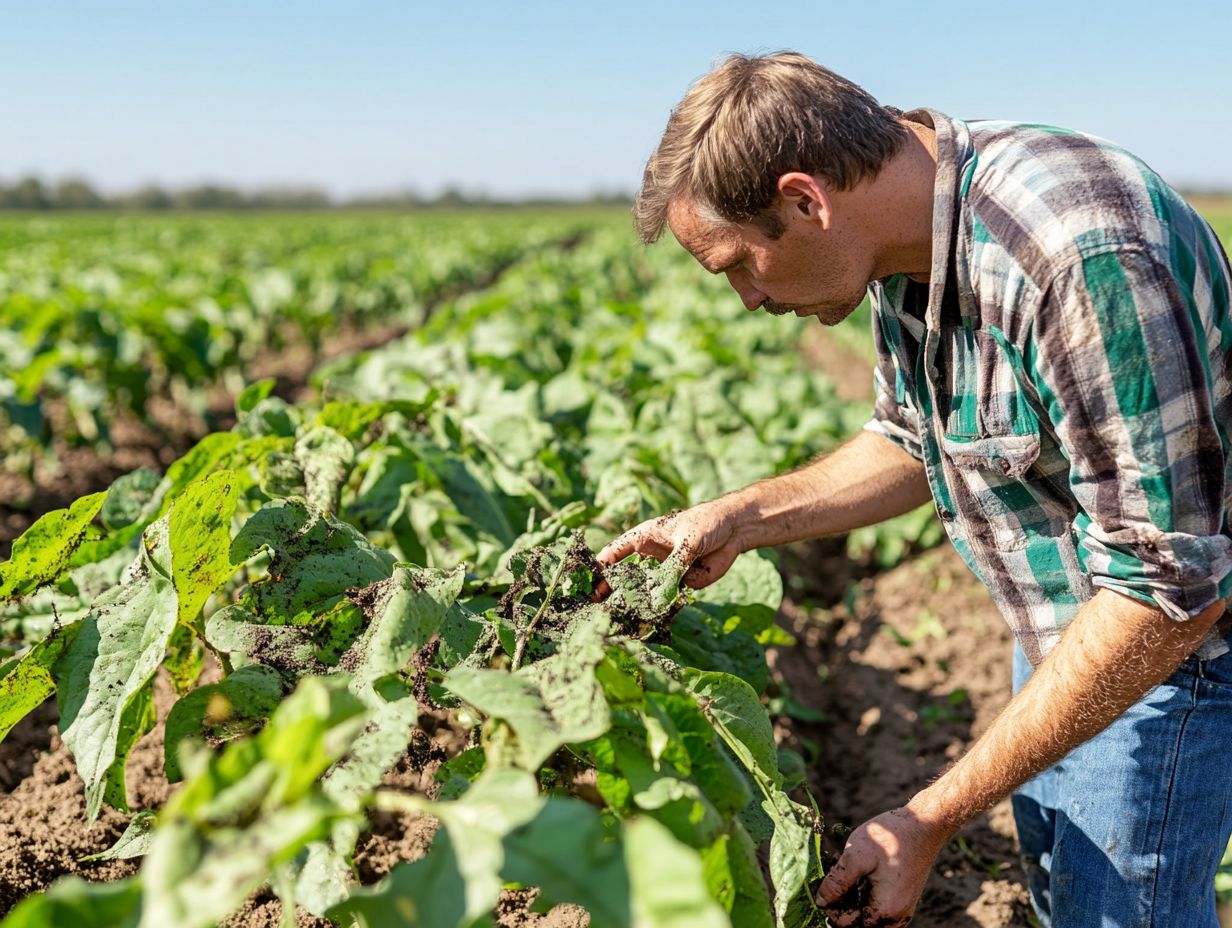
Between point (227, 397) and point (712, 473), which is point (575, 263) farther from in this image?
point (712, 473)

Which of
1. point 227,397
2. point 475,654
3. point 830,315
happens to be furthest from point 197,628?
point 227,397

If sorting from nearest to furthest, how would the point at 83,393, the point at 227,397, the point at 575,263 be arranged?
the point at 83,393, the point at 227,397, the point at 575,263

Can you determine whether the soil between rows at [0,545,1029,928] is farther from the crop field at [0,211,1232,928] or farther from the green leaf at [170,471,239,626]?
the green leaf at [170,471,239,626]

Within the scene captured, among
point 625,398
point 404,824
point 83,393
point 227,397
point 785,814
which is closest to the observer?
point 785,814

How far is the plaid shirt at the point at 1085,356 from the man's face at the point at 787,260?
0.16m

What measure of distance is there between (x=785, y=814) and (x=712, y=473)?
7.39 feet

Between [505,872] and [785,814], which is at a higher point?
[505,872]

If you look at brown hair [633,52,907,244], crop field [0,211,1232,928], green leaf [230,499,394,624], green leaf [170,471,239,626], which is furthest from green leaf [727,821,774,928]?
brown hair [633,52,907,244]

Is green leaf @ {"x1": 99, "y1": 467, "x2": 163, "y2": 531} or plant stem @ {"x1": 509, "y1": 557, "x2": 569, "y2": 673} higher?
plant stem @ {"x1": 509, "y1": 557, "x2": 569, "y2": 673}

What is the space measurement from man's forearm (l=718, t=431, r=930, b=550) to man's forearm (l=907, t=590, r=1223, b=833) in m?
0.76

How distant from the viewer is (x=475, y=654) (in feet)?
5.65

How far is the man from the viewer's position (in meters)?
1.54

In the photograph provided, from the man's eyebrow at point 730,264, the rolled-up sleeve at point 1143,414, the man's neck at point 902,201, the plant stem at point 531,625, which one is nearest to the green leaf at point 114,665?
the plant stem at point 531,625

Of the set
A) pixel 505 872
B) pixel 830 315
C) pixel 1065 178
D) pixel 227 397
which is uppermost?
pixel 1065 178
